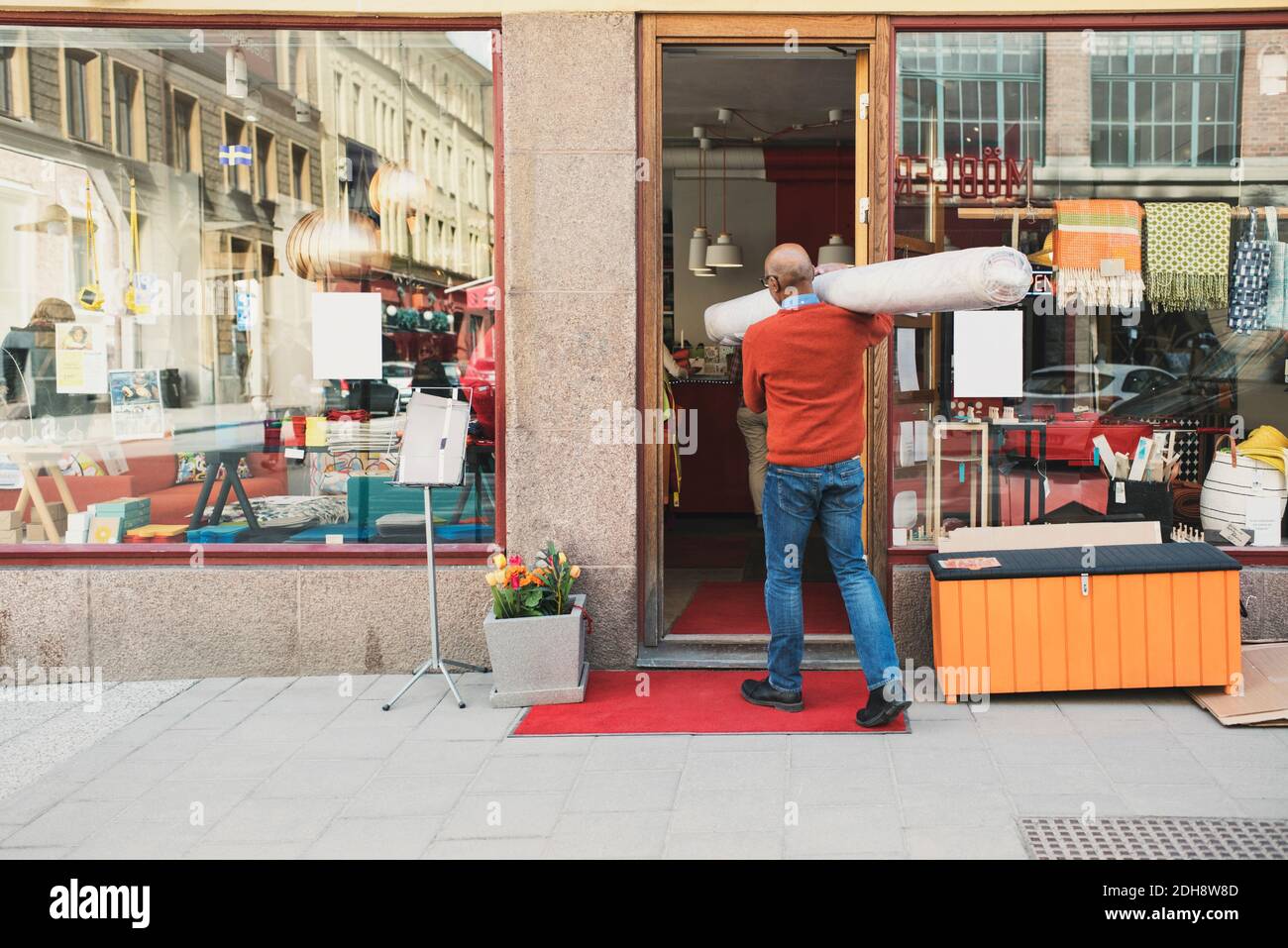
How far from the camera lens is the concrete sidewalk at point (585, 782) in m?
4.05

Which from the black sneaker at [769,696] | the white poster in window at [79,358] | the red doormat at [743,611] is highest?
the white poster in window at [79,358]

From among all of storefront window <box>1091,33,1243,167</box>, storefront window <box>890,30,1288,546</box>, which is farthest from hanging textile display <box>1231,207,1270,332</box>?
storefront window <box>1091,33,1243,167</box>

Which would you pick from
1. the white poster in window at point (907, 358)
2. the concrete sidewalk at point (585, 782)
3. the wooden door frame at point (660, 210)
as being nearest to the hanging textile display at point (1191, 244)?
the white poster in window at point (907, 358)

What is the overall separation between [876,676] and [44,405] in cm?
495

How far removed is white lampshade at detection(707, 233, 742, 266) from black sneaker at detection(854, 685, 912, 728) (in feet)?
24.1

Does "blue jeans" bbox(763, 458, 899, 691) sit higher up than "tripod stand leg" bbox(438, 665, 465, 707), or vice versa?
"blue jeans" bbox(763, 458, 899, 691)

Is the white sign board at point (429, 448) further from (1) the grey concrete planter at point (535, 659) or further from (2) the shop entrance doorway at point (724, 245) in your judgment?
(2) the shop entrance doorway at point (724, 245)

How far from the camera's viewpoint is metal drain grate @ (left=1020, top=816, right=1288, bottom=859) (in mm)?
3799

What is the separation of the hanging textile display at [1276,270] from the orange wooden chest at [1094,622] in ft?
5.94

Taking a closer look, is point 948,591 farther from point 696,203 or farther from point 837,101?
point 696,203

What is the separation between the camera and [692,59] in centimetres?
914

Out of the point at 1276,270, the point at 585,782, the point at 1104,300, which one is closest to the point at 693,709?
the point at 585,782

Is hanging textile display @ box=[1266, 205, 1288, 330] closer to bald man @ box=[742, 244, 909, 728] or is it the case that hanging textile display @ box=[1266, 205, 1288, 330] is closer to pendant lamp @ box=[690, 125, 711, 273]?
bald man @ box=[742, 244, 909, 728]
